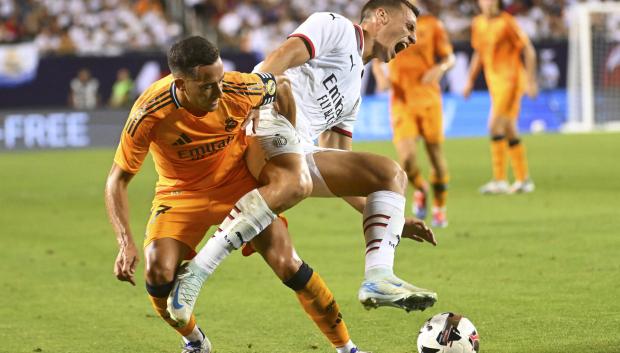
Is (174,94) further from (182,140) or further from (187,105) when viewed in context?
(182,140)

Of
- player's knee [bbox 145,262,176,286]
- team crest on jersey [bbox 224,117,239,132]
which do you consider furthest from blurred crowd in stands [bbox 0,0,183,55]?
player's knee [bbox 145,262,176,286]

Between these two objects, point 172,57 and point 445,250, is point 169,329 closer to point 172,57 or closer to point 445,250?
point 172,57

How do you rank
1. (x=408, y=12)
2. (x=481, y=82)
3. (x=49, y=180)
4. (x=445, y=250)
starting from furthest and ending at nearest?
(x=481, y=82) < (x=49, y=180) < (x=445, y=250) < (x=408, y=12)

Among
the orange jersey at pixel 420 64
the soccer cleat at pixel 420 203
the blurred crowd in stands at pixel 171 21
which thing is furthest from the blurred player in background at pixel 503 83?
the blurred crowd in stands at pixel 171 21

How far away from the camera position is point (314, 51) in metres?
5.94

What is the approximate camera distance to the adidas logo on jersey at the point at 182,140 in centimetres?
577

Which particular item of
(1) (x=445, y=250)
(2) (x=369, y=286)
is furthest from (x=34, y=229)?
(2) (x=369, y=286)

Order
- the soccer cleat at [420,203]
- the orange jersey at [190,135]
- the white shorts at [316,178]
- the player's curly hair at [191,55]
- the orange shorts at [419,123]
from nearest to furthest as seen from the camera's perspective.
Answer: the player's curly hair at [191,55] < the orange jersey at [190,135] < the white shorts at [316,178] < the orange shorts at [419,123] < the soccer cleat at [420,203]

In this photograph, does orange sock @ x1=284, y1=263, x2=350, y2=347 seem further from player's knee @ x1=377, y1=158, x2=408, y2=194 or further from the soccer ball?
player's knee @ x1=377, y1=158, x2=408, y2=194

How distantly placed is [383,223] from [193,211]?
40.1 inches

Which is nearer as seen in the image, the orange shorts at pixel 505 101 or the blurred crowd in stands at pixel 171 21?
the orange shorts at pixel 505 101

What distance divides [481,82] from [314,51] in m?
19.1

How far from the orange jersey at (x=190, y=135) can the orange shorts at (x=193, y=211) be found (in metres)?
0.04

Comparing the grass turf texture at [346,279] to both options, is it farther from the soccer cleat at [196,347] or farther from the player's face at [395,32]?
the player's face at [395,32]
